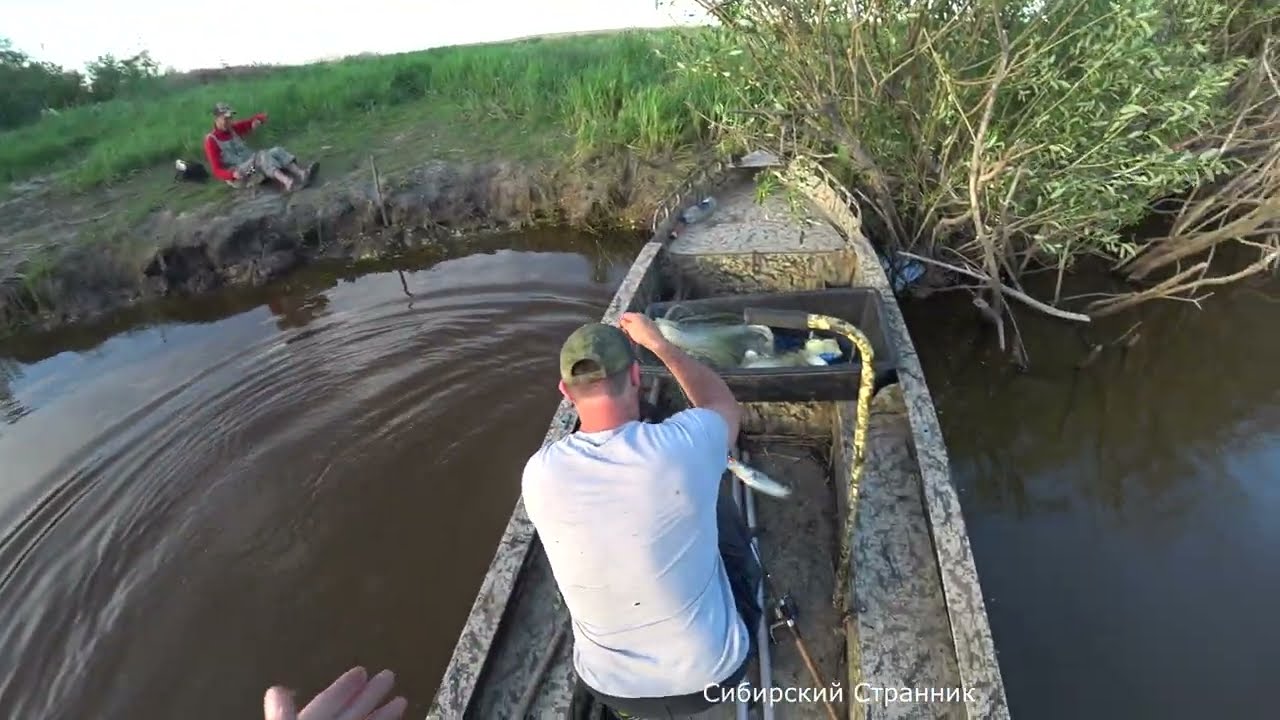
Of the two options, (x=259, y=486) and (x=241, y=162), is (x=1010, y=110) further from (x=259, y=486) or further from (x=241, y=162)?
(x=241, y=162)

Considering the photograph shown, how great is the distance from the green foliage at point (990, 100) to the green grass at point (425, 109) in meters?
2.96

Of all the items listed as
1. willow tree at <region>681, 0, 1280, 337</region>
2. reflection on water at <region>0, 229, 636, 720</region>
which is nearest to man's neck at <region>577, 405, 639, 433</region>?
reflection on water at <region>0, 229, 636, 720</region>

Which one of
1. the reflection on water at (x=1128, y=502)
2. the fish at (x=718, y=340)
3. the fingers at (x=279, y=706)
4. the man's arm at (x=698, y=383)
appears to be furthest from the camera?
the fish at (x=718, y=340)

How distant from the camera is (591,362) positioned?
1772 mm

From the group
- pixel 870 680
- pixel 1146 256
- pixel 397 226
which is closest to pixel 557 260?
pixel 397 226

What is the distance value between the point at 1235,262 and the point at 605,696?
24.5ft

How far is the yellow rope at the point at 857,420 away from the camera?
7.17ft

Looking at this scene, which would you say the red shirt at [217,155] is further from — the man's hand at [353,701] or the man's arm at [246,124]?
the man's hand at [353,701]

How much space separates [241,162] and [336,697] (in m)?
8.82

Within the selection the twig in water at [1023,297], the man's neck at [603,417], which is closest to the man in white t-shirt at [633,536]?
the man's neck at [603,417]

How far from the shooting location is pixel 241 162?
28.4ft

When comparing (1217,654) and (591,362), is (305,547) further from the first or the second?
(1217,654)

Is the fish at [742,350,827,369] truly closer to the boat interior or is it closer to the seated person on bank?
the boat interior

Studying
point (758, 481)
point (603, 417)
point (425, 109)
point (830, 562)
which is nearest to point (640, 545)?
point (603, 417)
